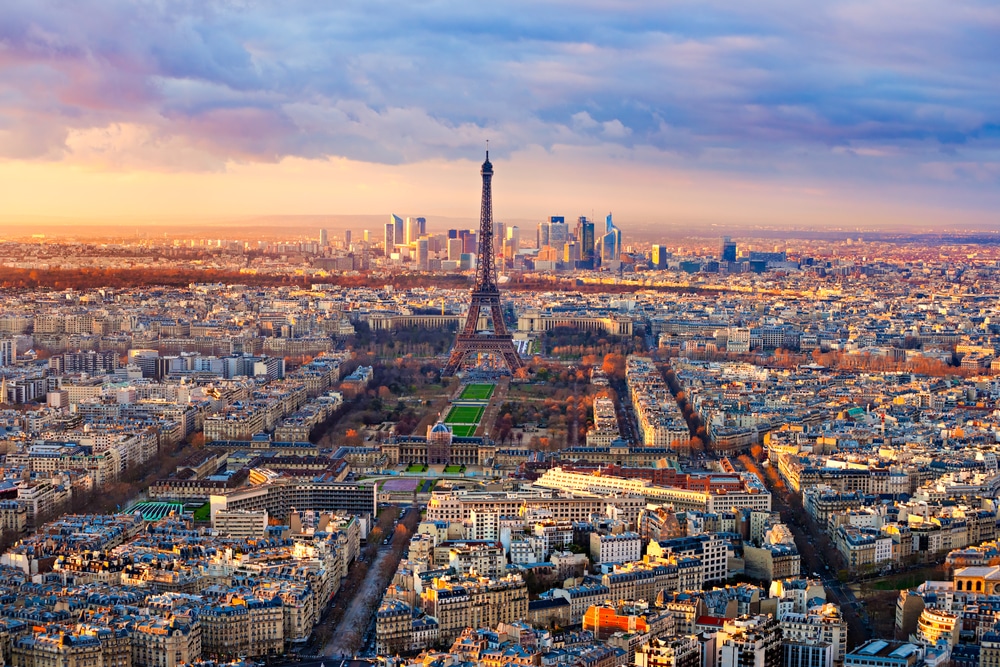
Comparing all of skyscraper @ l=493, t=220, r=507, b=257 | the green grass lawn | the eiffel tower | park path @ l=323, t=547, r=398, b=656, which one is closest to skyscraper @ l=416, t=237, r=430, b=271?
skyscraper @ l=493, t=220, r=507, b=257

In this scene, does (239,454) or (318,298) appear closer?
(239,454)

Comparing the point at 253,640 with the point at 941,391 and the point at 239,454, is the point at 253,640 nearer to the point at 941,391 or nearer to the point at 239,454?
the point at 239,454

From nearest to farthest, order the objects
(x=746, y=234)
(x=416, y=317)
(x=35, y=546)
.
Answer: (x=35, y=546)
(x=416, y=317)
(x=746, y=234)

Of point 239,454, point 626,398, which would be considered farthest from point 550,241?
point 239,454

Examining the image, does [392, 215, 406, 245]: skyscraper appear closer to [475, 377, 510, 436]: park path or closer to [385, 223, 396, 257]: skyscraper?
[385, 223, 396, 257]: skyscraper

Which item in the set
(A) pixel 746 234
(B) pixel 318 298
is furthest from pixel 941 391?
(A) pixel 746 234

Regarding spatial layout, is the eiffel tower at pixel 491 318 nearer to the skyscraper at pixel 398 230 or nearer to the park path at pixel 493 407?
the park path at pixel 493 407

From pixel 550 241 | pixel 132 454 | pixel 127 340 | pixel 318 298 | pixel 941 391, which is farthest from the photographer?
pixel 550 241
